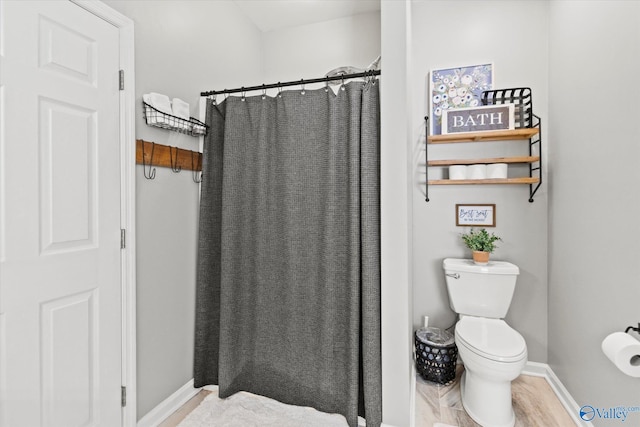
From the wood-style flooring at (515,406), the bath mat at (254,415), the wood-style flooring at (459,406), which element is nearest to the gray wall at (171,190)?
the bath mat at (254,415)

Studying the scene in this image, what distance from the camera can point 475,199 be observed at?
2434mm

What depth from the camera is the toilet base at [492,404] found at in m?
1.78

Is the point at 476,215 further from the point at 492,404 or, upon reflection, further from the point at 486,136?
the point at 492,404

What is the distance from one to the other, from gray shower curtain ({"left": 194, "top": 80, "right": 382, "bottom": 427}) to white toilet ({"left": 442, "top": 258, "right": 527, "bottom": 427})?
1.94 feet

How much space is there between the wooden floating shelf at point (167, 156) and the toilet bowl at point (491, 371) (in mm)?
1960

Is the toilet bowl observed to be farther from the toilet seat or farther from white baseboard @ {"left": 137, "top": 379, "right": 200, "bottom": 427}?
white baseboard @ {"left": 137, "top": 379, "right": 200, "bottom": 427}

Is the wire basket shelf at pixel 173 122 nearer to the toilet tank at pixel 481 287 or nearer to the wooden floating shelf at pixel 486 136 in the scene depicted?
the wooden floating shelf at pixel 486 136

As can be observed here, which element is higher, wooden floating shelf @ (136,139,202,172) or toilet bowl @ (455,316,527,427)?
wooden floating shelf @ (136,139,202,172)

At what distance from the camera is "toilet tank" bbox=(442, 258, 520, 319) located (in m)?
2.19

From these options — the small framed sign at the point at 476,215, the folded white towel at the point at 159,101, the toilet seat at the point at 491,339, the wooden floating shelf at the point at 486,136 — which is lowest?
the toilet seat at the point at 491,339

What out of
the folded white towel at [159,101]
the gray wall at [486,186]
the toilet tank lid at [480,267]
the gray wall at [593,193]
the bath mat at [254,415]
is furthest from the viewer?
the gray wall at [486,186]
